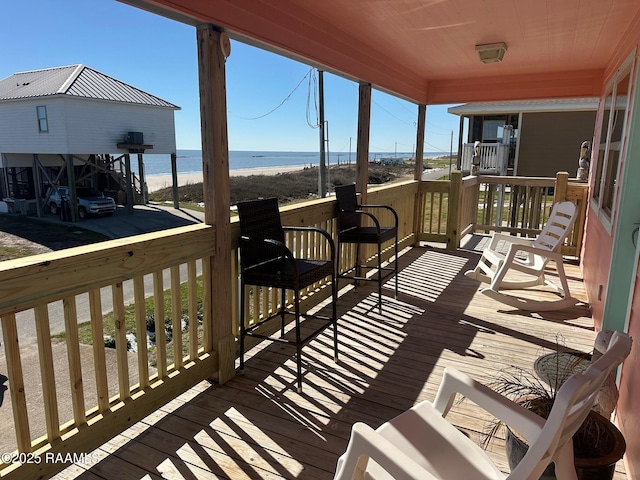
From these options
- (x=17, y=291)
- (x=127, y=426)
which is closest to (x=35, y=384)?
(x=127, y=426)

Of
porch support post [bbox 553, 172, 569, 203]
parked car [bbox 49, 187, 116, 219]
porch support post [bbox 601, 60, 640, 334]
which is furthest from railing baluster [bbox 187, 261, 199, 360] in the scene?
parked car [bbox 49, 187, 116, 219]

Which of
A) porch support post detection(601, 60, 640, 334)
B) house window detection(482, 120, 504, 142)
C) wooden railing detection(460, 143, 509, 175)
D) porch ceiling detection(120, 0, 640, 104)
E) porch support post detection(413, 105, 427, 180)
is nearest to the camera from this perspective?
porch support post detection(601, 60, 640, 334)

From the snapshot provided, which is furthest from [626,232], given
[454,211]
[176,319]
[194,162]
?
[194,162]

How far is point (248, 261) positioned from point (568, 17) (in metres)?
2.77

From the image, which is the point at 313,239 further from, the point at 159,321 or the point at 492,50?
the point at 492,50

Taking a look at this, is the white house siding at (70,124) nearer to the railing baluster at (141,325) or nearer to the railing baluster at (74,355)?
the railing baluster at (141,325)

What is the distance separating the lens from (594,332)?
3.28 metres

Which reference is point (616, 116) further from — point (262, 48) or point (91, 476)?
point (91, 476)

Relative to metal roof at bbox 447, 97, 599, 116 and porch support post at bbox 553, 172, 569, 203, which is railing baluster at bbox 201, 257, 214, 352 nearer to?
porch support post at bbox 553, 172, 569, 203

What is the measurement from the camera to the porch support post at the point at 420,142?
19.1 feet

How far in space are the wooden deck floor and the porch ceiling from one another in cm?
198

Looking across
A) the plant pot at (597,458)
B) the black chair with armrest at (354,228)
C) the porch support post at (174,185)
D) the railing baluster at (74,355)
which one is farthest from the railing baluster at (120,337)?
the porch support post at (174,185)

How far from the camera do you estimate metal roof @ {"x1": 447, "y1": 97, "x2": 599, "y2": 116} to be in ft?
31.5

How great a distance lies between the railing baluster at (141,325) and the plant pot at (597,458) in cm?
165
